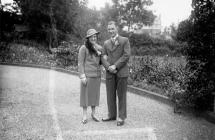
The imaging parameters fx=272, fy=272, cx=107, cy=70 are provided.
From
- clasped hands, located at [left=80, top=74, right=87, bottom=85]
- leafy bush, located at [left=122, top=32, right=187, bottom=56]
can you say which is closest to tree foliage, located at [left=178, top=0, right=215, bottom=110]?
clasped hands, located at [left=80, top=74, right=87, bottom=85]

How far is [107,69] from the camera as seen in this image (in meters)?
5.80

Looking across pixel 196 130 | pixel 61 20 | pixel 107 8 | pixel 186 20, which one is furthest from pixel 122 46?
pixel 107 8

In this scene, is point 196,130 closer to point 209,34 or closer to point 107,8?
point 209,34

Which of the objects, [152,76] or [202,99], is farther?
[152,76]

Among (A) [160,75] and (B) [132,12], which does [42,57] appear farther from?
(B) [132,12]

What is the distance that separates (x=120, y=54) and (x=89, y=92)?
106 cm

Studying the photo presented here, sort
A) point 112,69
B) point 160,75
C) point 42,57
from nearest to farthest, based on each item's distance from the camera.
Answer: point 112,69 < point 160,75 < point 42,57

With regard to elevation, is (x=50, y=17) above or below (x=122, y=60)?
above

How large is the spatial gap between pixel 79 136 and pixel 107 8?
144 feet

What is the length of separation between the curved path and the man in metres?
0.48

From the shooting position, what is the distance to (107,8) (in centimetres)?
4725

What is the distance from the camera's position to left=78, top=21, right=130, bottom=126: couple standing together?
226 inches

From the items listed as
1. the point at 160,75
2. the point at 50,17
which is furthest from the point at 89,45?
the point at 50,17

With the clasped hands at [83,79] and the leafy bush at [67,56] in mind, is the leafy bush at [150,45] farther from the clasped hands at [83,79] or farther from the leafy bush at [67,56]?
the clasped hands at [83,79]
